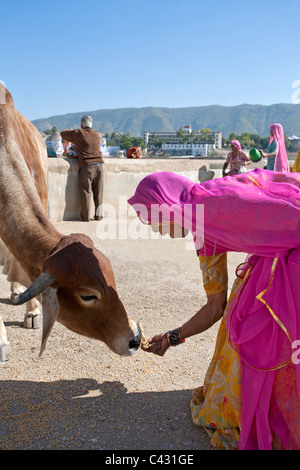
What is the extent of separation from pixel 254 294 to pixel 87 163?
303 inches

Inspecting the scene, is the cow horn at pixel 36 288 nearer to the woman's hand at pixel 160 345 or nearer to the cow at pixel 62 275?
the cow at pixel 62 275

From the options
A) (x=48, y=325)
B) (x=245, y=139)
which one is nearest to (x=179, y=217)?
Answer: (x=48, y=325)

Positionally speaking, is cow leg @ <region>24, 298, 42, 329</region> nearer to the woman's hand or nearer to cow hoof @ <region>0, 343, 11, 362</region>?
cow hoof @ <region>0, 343, 11, 362</region>

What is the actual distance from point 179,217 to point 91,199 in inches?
300

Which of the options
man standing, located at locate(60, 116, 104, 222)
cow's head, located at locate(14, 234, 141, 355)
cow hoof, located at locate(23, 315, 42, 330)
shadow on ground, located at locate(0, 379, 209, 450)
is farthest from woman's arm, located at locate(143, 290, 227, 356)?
man standing, located at locate(60, 116, 104, 222)

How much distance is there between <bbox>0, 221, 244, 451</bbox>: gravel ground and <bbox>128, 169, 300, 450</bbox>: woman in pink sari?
0.40m

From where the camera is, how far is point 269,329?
2674 millimetres

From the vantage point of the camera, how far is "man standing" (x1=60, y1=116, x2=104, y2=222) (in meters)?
9.93

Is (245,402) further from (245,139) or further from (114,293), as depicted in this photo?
(245,139)

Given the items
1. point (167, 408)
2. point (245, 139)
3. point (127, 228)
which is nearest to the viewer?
point (167, 408)

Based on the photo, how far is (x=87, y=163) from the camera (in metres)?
9.97

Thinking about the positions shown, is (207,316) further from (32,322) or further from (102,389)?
(32,322)

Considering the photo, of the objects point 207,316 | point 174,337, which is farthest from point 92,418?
point 207,316
